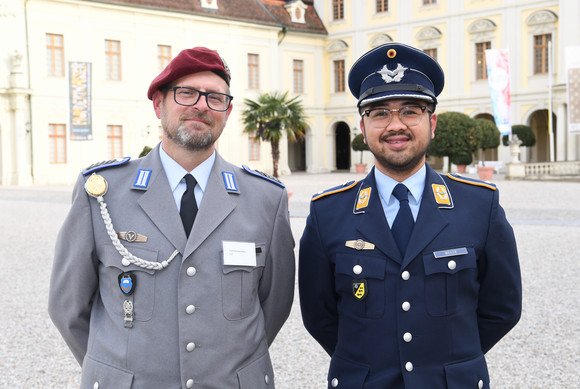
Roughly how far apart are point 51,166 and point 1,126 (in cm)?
234

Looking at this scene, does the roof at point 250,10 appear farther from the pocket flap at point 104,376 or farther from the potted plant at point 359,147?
the pocket flap at point 104,376

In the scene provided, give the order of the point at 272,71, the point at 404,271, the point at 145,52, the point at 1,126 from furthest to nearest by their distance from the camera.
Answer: the point at 272,71 < the point at 145,52 < the point at 1,126 < the point at 404,271

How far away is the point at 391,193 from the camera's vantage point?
7.45 feet

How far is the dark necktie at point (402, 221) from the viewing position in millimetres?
2215

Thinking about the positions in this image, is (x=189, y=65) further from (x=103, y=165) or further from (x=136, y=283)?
(x=136, y=283)

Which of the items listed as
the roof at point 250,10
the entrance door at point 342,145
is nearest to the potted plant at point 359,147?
the entrance door at point 342,145

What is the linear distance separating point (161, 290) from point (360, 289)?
669 millimetres

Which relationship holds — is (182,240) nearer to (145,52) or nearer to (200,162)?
(200,162)

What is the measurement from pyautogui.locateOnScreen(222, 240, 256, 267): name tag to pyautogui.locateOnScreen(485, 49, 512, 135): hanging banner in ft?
68.9

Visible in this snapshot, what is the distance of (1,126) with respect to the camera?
24.9m

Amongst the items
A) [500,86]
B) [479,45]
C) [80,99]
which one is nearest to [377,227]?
[500,86]

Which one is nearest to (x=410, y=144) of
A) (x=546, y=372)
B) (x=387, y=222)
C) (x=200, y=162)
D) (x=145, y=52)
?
(x=387, y=222)

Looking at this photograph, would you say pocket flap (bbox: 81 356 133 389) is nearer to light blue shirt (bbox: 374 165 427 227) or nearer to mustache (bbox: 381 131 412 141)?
light blue shirt (bbox: 374 165 427 227)

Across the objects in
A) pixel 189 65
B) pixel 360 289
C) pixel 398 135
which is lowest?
pixel 360 289
